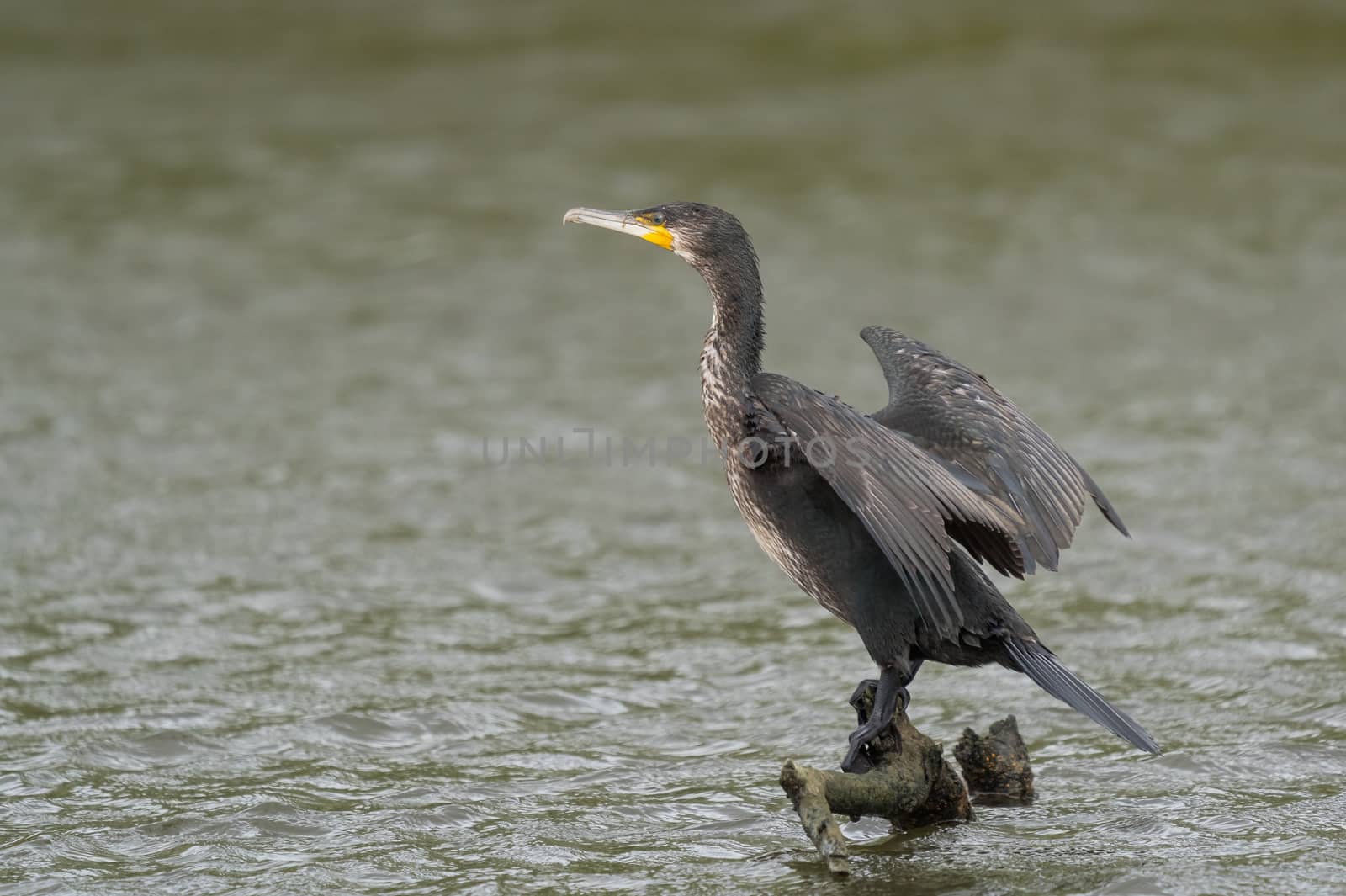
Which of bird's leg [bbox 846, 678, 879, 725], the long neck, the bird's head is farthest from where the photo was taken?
the bird's head

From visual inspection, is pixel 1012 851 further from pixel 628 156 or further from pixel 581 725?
pixel 628 156

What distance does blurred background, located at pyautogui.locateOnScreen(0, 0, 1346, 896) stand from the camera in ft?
18.1

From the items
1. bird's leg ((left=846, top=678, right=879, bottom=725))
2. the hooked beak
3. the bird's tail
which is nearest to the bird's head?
the hooked beak

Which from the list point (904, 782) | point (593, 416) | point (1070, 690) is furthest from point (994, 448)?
point (593, 416)

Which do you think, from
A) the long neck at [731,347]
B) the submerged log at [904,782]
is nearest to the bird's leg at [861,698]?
the submerged log at [904,782]

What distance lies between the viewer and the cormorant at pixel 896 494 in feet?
16.5

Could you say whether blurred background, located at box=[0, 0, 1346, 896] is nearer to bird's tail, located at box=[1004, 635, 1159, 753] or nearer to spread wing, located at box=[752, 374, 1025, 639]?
bird's tail, located at box=[1004, 635, 1159, 753]

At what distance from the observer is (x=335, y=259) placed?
12180 millimetres

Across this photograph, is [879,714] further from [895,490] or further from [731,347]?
[731,347]

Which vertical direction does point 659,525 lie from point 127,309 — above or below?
below

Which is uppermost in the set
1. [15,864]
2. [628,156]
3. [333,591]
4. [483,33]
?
[483,33]

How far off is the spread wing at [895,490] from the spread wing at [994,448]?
0.15 meters

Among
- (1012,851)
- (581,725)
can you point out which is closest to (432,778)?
(581,725)

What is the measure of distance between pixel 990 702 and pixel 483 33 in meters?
9.70
